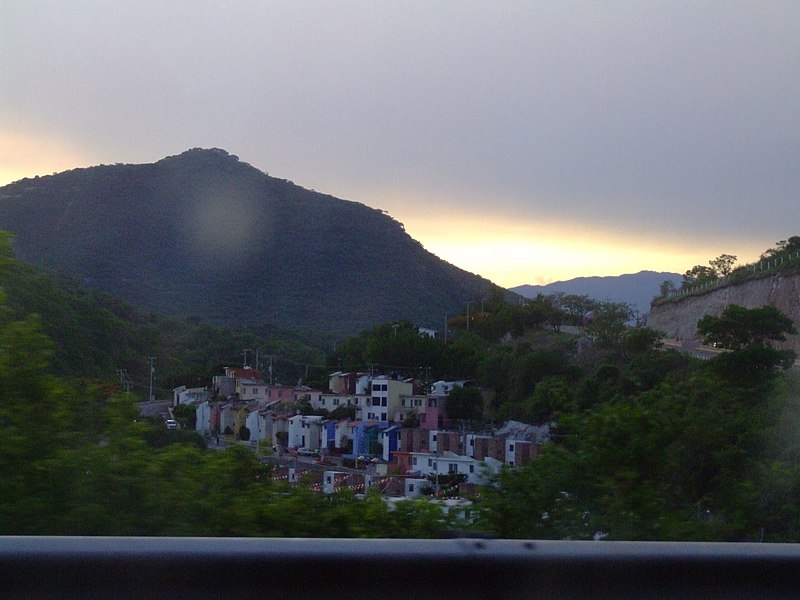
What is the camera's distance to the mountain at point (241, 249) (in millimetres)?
14375

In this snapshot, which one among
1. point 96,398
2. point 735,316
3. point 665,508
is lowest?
point 665,508

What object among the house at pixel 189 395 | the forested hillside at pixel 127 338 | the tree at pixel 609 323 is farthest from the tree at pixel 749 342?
the forested hillside at pixel 127 338

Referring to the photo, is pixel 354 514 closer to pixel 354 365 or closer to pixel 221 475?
pixel 221 475

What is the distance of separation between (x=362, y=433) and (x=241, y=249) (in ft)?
41.4

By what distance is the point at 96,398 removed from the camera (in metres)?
3.81

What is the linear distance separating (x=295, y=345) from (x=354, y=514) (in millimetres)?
8117

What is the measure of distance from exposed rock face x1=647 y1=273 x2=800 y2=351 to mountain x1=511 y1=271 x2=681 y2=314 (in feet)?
5.60

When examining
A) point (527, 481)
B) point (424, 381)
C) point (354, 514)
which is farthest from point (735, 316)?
point (354, 514)

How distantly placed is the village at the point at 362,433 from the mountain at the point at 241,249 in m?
5.96

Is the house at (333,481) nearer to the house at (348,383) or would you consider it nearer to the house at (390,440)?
the house at (390,440)

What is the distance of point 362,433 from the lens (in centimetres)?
633

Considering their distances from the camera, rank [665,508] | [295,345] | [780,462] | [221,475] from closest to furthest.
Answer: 1. [221,475]
2. [665,508]
3. [780,462]
4. [295,345]

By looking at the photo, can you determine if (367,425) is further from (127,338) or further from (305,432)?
(127,338)

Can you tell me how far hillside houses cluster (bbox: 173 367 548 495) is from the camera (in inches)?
191
